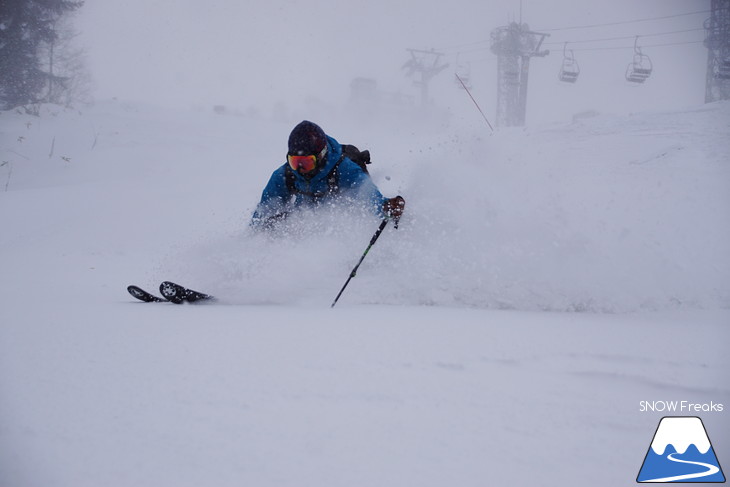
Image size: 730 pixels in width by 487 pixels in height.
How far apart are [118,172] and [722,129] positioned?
16.5m

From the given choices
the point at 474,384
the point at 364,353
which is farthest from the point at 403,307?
the point at 474,384

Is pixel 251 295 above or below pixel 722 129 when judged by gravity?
below

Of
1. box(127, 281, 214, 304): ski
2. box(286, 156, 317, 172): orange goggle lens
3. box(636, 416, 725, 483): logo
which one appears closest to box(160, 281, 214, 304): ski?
box(127, 281, 214, 304): ski

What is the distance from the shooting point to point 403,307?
10.4ft

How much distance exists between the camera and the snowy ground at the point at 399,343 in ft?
4.11

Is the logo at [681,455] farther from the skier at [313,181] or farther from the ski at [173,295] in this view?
the ski at [173,295]

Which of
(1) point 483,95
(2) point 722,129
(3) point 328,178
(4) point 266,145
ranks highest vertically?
(1) point 483,95

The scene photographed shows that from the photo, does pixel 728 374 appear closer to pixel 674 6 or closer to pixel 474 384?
pixel 474 384

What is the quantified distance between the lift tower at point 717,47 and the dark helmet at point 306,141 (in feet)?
83.9

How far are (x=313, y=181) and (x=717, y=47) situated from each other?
2873 cm

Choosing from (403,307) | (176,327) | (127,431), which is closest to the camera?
(127,431)

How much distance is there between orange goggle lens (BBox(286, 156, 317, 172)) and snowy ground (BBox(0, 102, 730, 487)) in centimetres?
54

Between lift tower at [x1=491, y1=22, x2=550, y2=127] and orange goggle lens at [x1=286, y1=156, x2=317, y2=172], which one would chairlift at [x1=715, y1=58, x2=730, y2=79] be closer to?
lift tower at [x1=491, y1=22, x2=550, y2=127]

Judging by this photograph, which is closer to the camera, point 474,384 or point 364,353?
point 474,384
